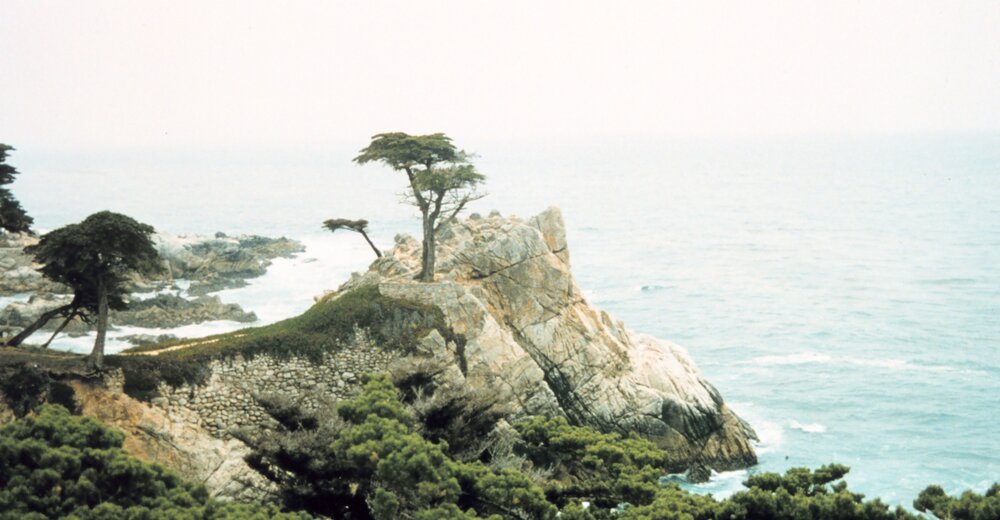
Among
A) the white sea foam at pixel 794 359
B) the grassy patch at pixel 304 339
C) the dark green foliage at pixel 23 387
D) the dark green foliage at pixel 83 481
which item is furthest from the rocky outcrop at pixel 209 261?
the dark green foliage at pixel 83 481

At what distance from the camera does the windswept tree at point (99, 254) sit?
93.7 feet

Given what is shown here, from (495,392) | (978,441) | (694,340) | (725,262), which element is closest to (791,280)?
(725,262)

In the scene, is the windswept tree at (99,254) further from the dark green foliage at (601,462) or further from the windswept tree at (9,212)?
the dark green foliage at (601,462)

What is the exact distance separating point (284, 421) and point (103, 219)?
1003 cm

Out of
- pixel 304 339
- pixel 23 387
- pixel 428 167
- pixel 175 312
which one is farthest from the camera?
pixel 175 312

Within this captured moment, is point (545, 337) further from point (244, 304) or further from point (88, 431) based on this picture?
point (244, 304)

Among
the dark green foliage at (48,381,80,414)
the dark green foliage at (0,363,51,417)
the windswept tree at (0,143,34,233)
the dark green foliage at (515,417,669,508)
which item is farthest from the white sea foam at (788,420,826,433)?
the windswept tree at (0,143,34,233)

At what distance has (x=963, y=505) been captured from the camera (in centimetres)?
1912

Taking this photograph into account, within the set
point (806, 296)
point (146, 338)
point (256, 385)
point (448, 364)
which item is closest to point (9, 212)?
point (256, 385)

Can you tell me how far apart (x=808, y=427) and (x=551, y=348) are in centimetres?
1762

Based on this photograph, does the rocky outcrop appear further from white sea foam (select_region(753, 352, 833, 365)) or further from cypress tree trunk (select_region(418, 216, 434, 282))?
white sea foam (select_region(753, 352, 833, 365))

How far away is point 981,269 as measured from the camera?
293 ft

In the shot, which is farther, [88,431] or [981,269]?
[981,269]

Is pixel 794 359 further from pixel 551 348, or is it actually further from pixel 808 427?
pixel 551 348
